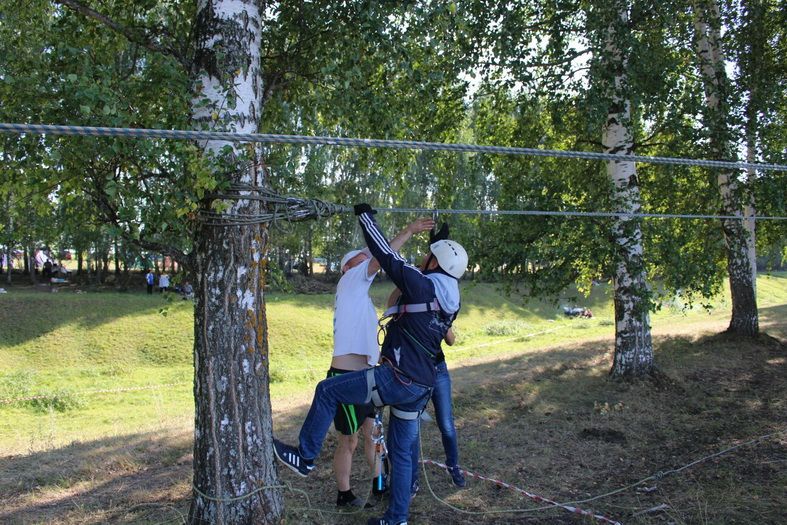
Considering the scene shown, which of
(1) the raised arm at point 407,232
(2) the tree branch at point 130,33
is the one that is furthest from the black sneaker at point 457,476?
(2) the tree branch at point 130,33

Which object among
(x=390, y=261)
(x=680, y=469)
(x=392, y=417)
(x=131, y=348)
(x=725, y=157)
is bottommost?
(x=131, y=348)

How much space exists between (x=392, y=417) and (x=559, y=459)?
8.42ft

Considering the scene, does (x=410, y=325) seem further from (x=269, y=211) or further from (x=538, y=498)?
(x=538, y=498)

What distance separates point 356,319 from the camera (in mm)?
4473

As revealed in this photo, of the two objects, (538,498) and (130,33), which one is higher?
(130,33)

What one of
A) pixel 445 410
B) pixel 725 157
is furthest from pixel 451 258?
pixel 725 157

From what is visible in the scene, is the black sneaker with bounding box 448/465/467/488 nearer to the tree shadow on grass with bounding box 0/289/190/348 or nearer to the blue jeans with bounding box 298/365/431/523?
the blue jeans with bounding box 298/365/431/523

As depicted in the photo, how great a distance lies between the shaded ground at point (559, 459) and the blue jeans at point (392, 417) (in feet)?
1.89

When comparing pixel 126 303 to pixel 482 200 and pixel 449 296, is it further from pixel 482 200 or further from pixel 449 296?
pixel 449 296

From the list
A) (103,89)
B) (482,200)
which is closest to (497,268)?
(103,89)

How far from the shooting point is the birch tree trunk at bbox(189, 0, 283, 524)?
392cm

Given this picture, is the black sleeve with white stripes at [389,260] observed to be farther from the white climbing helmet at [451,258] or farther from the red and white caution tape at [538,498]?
the red and white caution tape at [538,498]

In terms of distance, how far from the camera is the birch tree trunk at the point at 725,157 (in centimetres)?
833

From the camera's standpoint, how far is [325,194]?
4.74 metres
